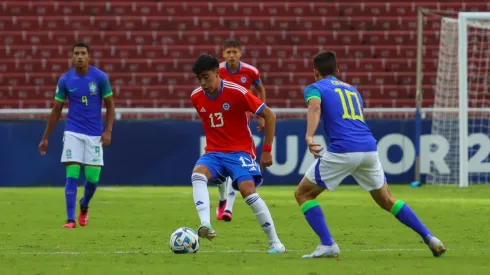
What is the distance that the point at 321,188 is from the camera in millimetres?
8672

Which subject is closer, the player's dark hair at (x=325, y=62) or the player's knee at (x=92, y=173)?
the player's dark hair at (x=325, y=62)

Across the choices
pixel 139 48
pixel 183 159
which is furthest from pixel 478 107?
pixel 139 48

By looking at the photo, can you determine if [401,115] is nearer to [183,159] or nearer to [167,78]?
[183,159]

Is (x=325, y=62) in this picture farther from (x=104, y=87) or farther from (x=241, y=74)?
(x=241, y=74)

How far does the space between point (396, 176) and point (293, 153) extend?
2086mm

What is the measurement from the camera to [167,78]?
88.2 feet

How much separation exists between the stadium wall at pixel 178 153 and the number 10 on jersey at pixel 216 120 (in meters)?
12.4

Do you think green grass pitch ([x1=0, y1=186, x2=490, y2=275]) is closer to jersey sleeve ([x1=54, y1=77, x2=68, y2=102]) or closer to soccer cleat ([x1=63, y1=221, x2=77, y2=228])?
soccer cleat ([x1=63, y1=221, x2=77, y2=228])

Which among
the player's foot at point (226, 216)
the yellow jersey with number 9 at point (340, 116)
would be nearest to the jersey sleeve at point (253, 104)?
the yellow jersey with number 9 at point (340, 116)

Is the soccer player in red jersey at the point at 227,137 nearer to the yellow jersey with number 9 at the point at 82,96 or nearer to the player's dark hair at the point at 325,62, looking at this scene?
the player's dark hair at the point at 325,62

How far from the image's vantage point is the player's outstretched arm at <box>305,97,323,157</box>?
828 centimetres

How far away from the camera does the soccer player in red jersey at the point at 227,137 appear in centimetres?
906

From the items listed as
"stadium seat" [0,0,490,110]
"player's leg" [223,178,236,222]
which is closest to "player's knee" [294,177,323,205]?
"player's leg" [223,178,236,222]

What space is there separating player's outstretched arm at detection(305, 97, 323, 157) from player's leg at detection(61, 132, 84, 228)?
433 centimetres
